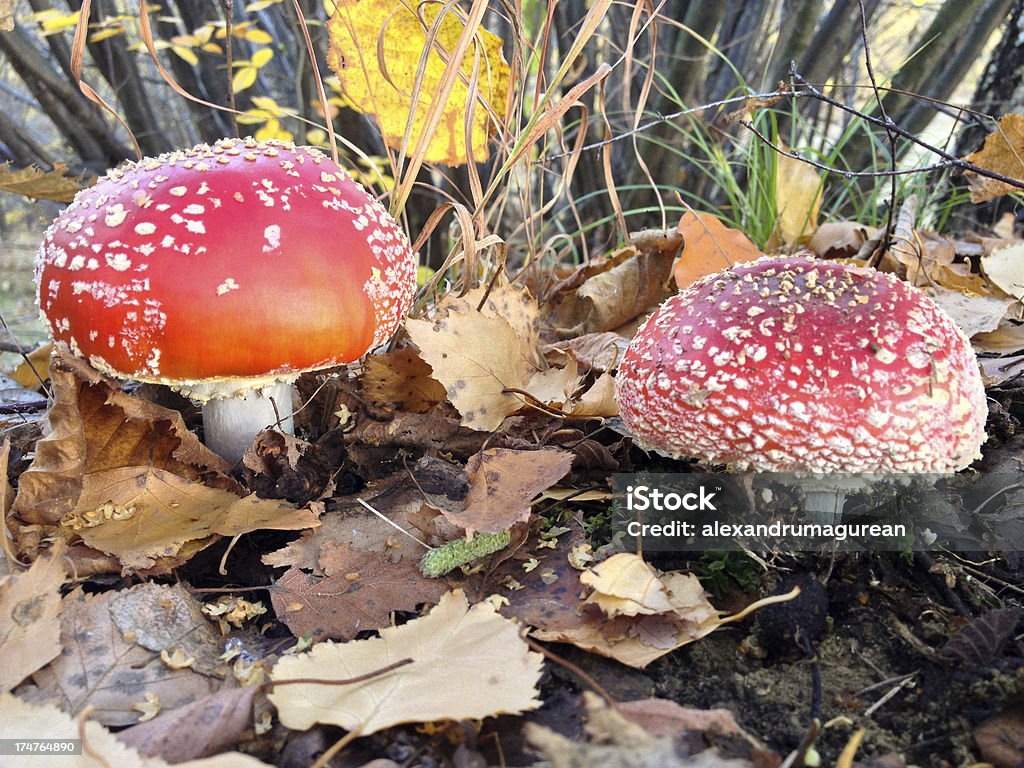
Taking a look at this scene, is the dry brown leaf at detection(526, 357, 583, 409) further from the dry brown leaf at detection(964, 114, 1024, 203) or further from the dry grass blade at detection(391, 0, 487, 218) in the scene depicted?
the dry brown leaf at detection(964, 114, 1024, 203)

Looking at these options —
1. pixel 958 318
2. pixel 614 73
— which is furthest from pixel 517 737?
pixel 614 73

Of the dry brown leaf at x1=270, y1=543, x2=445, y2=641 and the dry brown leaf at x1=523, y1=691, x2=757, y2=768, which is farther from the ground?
the dry brown leaf at x1=523, y1=691, x2=757, y2=768

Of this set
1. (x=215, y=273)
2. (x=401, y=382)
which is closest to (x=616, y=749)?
(x=215, y=273)

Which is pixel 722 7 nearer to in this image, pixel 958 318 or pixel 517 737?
pixel 958 318

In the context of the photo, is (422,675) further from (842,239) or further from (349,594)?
(842,239)

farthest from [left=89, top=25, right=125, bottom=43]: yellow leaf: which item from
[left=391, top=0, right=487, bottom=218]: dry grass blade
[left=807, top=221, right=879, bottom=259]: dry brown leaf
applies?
[left=807, top=221, right=879, bottom=259]: dry brown leaf

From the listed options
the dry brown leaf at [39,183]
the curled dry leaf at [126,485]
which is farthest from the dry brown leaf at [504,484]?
the dry brown leaf at [39,183]

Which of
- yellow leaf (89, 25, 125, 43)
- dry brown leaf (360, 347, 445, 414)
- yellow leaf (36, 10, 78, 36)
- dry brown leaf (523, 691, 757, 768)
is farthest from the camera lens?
yellow leaf (89, 25, 125, 43)
